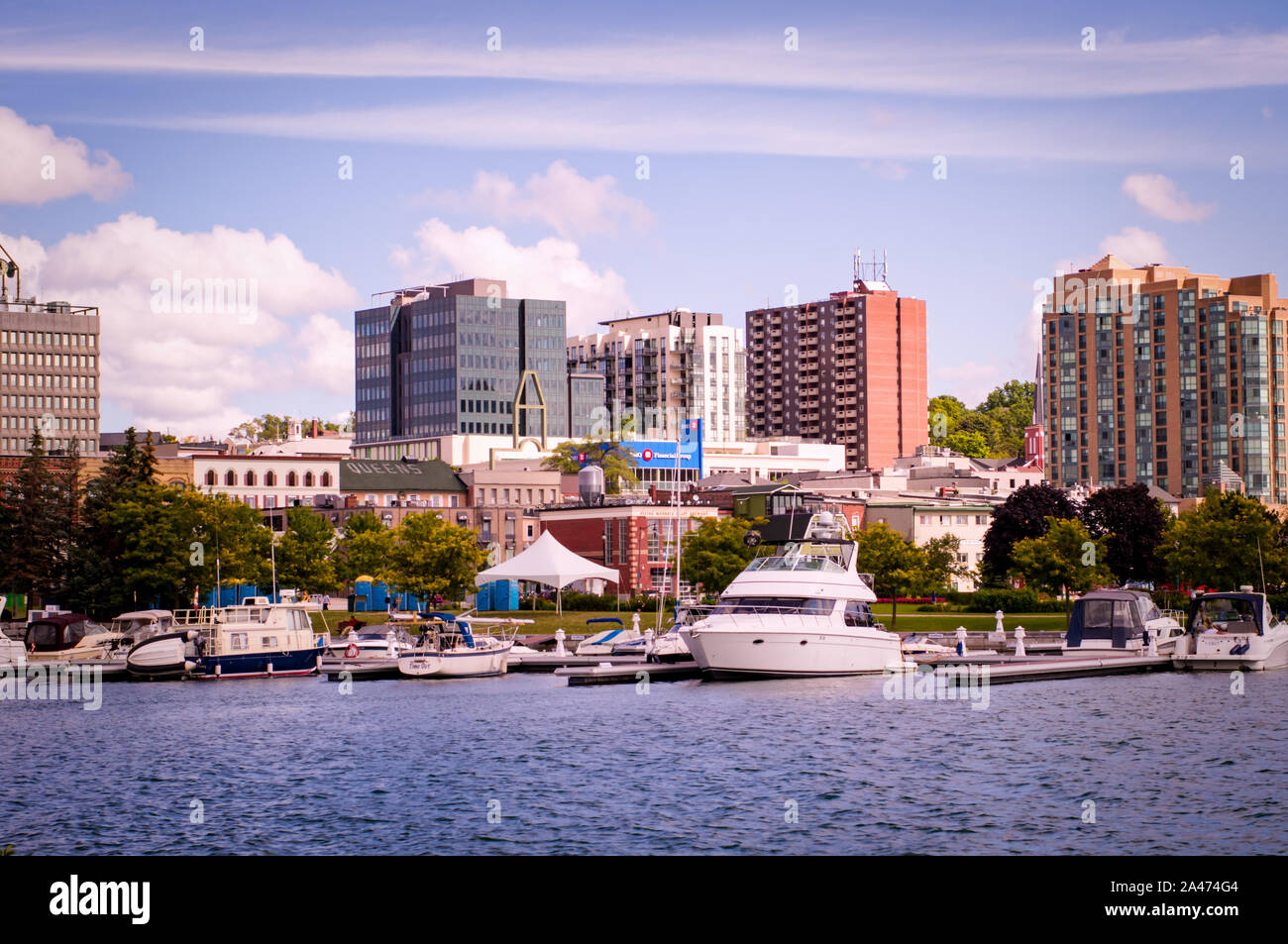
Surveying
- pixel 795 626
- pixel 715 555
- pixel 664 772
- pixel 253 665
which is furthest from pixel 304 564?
pixel 664 772

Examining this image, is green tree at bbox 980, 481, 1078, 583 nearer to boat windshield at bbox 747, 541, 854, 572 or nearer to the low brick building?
the low brick building

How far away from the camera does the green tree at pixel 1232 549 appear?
4449 inches

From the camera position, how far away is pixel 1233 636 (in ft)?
250

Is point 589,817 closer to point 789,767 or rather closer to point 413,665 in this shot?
point 789,767

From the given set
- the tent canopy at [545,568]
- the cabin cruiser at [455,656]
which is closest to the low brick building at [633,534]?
the tent canopy at [545,568]

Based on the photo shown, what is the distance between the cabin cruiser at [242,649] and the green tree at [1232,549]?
2728 inches

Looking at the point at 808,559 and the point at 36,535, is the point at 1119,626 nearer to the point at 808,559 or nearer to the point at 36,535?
the point at 808,559

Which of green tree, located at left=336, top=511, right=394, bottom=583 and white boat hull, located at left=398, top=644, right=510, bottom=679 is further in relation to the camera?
green tree, located at left=336, top=511, right=394, bottom=583

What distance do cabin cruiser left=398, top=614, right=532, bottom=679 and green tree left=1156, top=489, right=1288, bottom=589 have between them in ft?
198

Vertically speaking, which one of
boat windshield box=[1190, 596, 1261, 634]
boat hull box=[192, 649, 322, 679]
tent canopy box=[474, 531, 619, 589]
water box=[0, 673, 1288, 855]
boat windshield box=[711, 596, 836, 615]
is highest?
tent canopy box=[474, 531, 619, 589]

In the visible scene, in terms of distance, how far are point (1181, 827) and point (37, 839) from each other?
26.7 m

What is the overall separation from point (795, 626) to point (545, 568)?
31651 mm

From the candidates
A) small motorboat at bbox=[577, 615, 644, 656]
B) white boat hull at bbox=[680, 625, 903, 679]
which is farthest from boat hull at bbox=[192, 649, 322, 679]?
white boat hull at bbox=[680, 625, 903, 679]

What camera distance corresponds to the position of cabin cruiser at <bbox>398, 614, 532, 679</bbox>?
7825 cm
